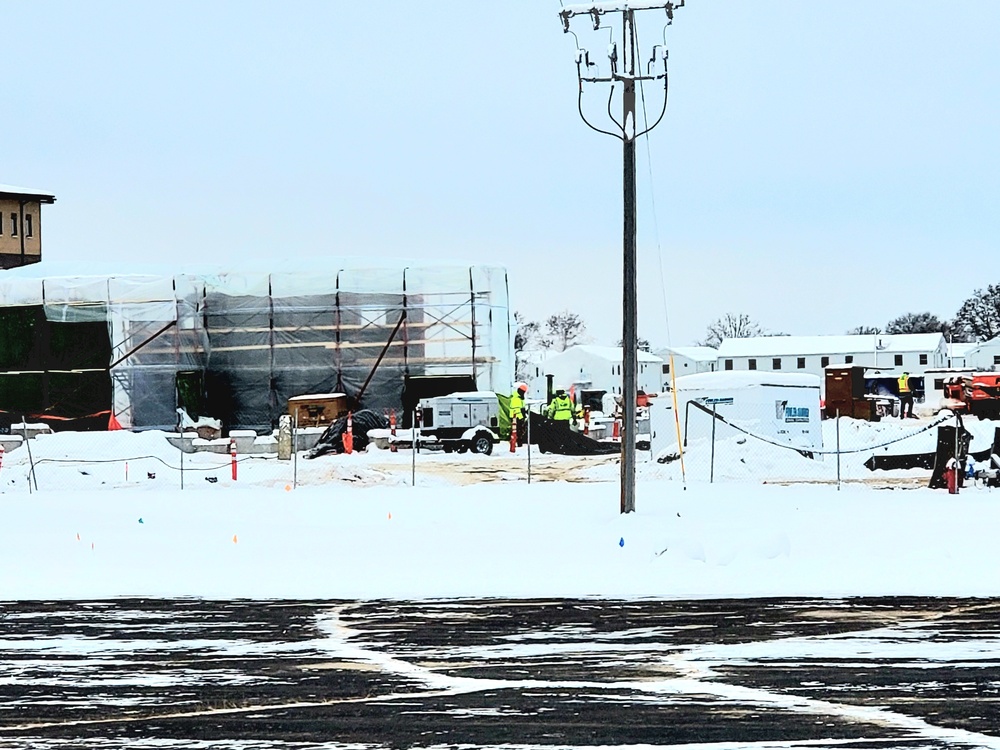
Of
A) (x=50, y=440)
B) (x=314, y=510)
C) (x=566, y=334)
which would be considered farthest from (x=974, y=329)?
(x=314, y=510)

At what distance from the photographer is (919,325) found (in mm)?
171250

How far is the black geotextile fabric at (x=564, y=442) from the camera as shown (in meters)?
42.7

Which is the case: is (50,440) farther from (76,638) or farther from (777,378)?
(76,638)

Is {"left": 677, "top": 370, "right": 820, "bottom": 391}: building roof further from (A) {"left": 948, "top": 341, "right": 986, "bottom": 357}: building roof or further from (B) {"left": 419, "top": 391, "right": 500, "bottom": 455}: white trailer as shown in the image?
(A) {"left": 948, "top": 341, "right": 986, "bottom": 357}: building roof

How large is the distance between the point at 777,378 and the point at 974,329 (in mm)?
133979

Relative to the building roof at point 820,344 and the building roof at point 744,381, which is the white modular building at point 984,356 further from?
the building roof at point 744,381

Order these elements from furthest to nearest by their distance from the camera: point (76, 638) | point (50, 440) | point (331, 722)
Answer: point (50, 440)
point (76, 638)
point (331, 722)

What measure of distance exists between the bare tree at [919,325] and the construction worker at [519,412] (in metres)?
132

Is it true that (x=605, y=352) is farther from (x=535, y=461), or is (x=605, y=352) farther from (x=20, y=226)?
(x=535, y=461)

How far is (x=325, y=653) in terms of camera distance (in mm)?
10648

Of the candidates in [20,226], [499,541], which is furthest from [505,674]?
[20,226]

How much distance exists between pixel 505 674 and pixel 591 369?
5280 inches

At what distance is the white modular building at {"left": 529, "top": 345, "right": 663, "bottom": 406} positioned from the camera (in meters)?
141

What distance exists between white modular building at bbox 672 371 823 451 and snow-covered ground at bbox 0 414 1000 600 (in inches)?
108
